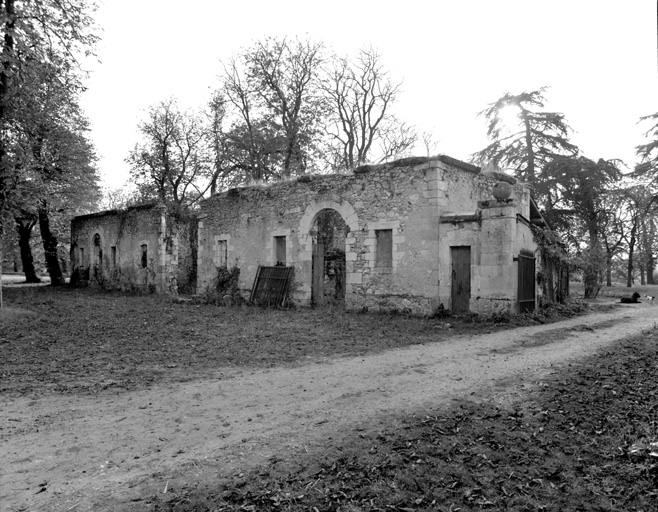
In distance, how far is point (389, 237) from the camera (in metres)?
13.3

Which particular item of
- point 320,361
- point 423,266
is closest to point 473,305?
point 423,266

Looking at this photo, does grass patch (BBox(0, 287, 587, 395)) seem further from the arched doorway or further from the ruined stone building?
the arched doorway

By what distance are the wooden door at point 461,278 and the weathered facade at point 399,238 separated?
3 cm

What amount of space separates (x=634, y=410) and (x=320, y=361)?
13.6ft

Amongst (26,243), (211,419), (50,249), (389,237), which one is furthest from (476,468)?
(26,243)

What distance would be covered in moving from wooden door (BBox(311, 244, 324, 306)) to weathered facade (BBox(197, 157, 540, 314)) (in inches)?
1.3

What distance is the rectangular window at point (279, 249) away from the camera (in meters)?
16.2

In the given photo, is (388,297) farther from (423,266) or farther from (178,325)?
(178,325)

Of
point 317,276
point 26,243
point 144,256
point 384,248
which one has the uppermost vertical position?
point 26,243

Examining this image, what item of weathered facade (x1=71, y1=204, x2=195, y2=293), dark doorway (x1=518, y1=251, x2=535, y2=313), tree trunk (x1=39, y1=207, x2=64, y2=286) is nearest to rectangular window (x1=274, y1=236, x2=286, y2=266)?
weathered facade (x1=71, y1=204, x2=195, y2=293)

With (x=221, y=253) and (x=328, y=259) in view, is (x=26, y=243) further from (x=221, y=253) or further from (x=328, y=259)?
(x=328, y=259)

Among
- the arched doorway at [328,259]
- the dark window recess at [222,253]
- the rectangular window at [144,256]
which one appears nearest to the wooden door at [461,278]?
the arched doorway at [328,259]

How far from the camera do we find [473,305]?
11.8 metres

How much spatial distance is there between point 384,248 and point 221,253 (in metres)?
7.43
